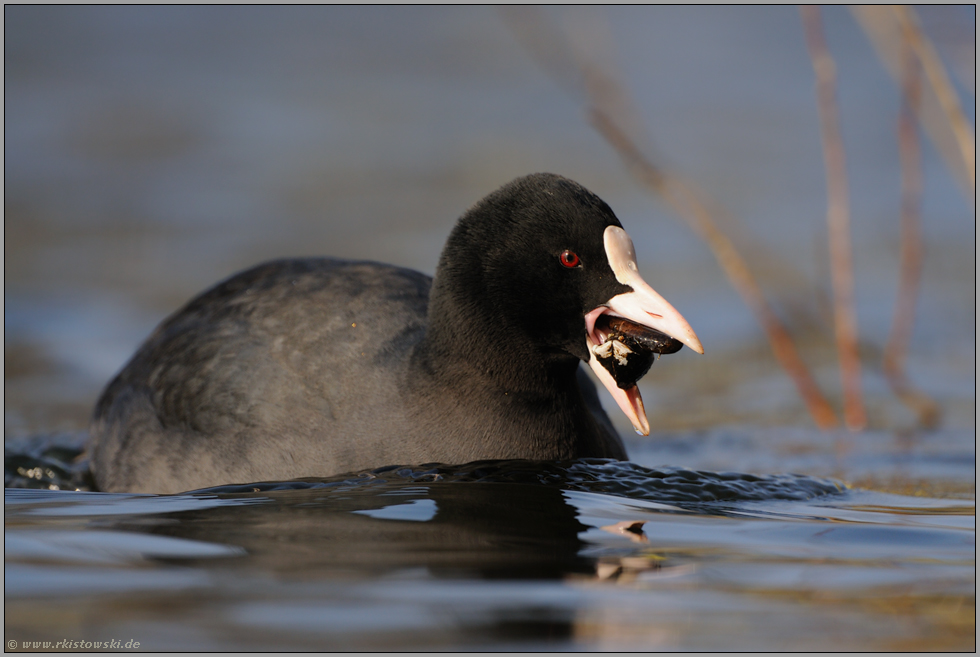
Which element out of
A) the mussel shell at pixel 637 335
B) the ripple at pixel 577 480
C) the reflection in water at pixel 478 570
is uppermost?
the mussel shell at pixel 637 335

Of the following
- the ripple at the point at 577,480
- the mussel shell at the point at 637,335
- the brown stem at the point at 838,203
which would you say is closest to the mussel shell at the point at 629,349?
the mussel shell at the point at 637,335

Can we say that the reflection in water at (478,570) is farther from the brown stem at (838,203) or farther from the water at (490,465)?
the brown stem at (838,203)

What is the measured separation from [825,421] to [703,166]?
20.5ft

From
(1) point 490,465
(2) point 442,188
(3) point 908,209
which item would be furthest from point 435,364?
(2) point 442,188

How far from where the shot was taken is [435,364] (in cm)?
390

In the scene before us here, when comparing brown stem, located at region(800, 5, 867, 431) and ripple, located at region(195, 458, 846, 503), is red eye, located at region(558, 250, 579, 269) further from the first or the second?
brown stem, located at region(800, 5, 867, 431)

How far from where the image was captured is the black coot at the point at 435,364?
3678mm

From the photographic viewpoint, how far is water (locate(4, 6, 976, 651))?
8.62 ft

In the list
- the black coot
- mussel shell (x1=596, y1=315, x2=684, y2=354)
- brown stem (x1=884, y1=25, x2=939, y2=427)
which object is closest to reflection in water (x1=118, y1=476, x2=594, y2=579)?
the black coot

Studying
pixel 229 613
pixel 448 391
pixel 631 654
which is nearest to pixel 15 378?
pixel 448 391

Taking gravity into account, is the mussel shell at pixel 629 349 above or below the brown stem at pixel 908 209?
below

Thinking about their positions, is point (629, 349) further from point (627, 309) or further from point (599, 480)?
point (599, 480)

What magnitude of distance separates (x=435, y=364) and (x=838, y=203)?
200 cm

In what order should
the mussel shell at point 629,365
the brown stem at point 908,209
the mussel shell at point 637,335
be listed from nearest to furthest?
the mussel shell at point 637,335
the mussel shell at point 629,365
the brown stem at point 908,209
